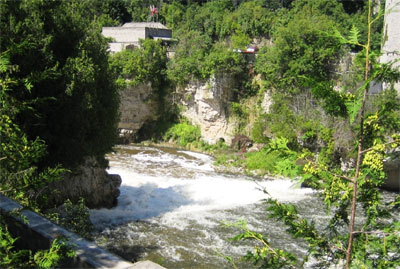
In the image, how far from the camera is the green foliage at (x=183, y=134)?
24609 millimetres

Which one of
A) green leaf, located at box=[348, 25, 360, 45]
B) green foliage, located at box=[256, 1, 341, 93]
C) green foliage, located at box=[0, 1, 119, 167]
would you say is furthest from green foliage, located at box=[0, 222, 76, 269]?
green foliage, located at box=[256, 1, 341, 93]

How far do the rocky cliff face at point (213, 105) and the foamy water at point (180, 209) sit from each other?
4072mm

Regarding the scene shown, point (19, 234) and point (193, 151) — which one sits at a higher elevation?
point (19, 234)

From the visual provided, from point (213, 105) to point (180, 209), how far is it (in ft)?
38.8

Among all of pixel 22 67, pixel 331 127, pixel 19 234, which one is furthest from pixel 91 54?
pixel 331 127

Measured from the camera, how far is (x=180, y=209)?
44.3 feet

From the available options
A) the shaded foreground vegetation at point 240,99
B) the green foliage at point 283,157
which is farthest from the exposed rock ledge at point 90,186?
the green foliage at point 283,157

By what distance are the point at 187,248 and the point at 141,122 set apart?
1641 cm

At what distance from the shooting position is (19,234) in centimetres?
362

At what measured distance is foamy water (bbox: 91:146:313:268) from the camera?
1017cm

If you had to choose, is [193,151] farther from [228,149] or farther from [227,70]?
[227,70]

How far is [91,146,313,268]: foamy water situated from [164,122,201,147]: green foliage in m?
3.94

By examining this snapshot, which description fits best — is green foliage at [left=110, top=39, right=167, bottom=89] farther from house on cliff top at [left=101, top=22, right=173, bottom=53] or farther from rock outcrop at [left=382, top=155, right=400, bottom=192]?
rock outcrop at [left=382, top=155, right=400, bottom=192]

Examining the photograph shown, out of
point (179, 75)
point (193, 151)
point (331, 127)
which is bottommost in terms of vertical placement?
point (193, 151)
